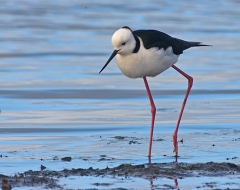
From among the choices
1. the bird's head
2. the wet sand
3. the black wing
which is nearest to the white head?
the bird's head

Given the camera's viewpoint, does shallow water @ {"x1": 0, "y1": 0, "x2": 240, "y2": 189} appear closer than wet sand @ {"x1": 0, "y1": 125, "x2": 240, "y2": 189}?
No

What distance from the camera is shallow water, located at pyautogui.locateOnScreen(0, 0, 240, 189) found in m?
8.54

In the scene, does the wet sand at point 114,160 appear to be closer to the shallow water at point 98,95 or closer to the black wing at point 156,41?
the shallow water at point 98,95

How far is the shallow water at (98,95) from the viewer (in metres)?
8.54

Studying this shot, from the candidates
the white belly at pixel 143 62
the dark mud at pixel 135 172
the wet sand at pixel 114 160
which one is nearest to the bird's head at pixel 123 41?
the white belly at pixel 143 62

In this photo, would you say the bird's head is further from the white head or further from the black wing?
the black wing

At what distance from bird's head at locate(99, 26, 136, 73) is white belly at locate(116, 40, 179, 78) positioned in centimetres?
11

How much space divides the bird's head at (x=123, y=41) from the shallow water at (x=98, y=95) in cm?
107

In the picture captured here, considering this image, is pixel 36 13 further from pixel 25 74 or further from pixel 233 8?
pixel 25 74

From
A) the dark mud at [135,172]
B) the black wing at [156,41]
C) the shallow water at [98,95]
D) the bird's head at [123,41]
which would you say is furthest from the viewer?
the black wing at [156,41]

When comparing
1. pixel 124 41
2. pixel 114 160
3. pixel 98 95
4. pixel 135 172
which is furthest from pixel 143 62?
pixel 98 95

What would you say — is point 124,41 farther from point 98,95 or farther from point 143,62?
point 98,95

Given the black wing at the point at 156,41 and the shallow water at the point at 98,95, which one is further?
the black wing at the point at 156,41

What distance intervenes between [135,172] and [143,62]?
1.76m
